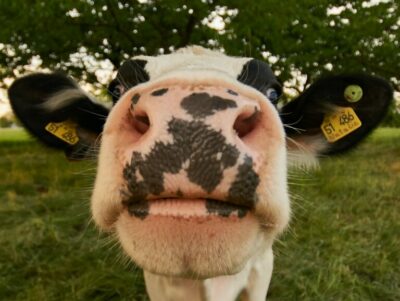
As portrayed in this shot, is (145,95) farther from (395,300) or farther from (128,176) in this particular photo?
(395,300)

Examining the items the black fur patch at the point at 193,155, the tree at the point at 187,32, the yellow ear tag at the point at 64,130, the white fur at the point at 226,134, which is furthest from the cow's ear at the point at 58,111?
the tree at the point at 187,32

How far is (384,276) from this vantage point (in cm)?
312

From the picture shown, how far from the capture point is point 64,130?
2326 millimetres

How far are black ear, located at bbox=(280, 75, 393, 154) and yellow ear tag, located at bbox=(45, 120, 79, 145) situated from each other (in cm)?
102

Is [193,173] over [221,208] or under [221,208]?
over

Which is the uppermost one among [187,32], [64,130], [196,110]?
[196,110]

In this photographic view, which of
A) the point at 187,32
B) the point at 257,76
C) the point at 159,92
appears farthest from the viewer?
the point at 187,32

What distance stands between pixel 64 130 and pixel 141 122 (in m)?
1.19

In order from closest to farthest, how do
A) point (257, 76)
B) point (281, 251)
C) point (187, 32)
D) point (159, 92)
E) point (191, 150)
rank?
1. point (191, 150)
2. point (159, 92)
3. point (257, 76)
4. point (281, 251)
5. point (187, 32)

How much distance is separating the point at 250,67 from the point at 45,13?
5715mm

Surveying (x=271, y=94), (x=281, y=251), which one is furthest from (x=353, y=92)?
(x=281, y=251)

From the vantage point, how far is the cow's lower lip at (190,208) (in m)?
1.18

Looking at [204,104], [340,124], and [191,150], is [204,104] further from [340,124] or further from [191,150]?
[340,124]

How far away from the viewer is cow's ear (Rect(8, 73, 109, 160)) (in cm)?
225
